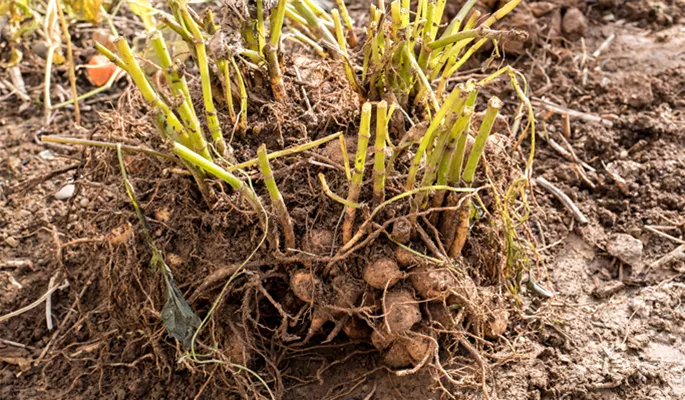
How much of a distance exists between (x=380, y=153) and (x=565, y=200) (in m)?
0.84

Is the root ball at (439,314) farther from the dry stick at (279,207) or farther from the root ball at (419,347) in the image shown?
the dry stick at (279,207)

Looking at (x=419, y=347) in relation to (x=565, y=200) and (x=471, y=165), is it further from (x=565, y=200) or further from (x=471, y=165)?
(x=565, y=200)

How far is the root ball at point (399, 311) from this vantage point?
144 centimetres

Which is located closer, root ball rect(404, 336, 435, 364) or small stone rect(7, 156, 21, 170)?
root ball rect(404, 336, 435, 364)

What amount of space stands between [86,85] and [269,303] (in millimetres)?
1277

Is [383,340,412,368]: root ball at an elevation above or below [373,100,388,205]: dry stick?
below

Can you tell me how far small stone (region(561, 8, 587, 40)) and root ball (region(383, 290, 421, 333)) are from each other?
4.59 feet

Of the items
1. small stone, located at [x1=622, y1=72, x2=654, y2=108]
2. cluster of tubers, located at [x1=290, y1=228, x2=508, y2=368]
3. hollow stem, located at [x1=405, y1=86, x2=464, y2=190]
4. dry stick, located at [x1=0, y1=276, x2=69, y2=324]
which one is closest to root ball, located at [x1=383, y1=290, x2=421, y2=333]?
cluster of tubers, located at [x1=290, y1=228, x2=508, y2=368]

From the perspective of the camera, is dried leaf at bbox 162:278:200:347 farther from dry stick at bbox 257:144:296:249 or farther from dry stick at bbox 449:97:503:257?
dry stick at bbox 449:97:503:257

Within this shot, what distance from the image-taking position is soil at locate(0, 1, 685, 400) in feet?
5.01

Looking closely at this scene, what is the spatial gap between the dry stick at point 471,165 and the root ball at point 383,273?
0.49 feet

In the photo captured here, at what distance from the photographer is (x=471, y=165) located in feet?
4.56

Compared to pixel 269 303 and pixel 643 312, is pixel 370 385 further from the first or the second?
pixel 643 312

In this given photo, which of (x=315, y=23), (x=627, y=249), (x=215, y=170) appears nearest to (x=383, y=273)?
(x=215, y=170)
